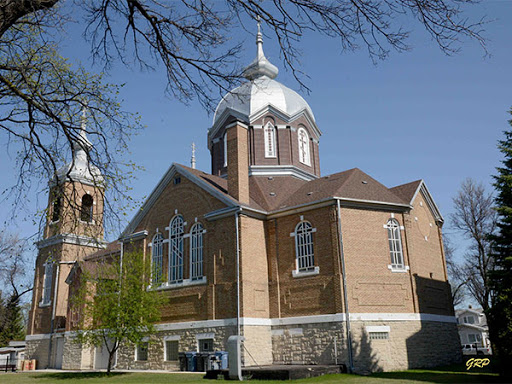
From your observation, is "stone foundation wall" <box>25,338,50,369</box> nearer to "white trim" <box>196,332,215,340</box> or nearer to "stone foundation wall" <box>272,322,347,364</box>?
"white trim" <box>196,332,215,340</box>

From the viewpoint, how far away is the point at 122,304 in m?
23.1

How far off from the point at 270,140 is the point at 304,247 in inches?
372

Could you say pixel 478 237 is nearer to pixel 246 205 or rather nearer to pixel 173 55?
pixel 246 205

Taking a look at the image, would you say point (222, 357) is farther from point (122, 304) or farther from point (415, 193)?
point (415, 193)

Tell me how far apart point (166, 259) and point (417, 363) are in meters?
13.4

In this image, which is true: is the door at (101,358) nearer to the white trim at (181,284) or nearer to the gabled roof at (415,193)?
the white trim at (181,284)

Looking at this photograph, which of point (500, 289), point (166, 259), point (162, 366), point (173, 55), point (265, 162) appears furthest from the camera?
point (265, 162)

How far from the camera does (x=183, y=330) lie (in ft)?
78.5

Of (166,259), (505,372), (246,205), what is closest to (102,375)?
(166,259)

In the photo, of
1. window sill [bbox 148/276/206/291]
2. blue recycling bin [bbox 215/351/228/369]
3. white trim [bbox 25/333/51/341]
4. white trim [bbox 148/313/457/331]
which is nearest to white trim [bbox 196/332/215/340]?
white trim [bbox 148/313/457/331]

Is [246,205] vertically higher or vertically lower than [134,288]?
higher

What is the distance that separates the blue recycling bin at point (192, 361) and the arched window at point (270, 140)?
12622mm

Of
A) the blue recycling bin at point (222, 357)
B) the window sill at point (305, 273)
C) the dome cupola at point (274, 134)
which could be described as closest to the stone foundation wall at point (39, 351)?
the dome cupola at point (274, 134)

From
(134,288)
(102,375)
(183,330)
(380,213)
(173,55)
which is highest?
(380,213)
